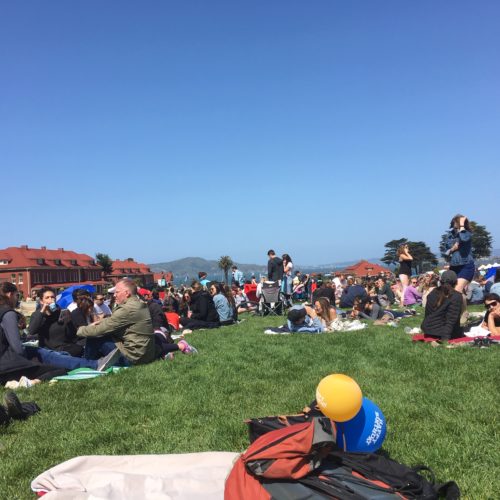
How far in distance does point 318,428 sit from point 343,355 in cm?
484

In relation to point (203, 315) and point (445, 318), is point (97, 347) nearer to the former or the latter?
point (203, 315)

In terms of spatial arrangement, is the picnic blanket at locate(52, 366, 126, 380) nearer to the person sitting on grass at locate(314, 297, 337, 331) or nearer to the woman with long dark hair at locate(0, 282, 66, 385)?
the woman with long dark hair at locate(0, 282, 66, 385)

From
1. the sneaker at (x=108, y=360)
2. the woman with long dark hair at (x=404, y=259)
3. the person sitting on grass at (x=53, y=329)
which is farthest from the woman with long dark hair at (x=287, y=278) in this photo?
the sneaker at (x=108, y=360)

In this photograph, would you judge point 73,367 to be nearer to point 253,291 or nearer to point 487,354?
point 487,354

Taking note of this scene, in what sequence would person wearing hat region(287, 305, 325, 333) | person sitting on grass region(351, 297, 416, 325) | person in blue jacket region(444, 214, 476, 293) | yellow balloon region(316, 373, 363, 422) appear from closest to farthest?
yellow balloon region(316, 373, 363, 422) → person in blue jacket region(444, 214, 476, 293) → person wearing hat region(287, 305, 325, 333) → person sitting on grass region(351, 297, 416, 325)

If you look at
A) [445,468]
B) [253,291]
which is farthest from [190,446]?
[253,291]

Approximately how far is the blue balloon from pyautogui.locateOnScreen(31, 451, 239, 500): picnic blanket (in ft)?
2.87

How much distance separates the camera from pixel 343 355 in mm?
7445

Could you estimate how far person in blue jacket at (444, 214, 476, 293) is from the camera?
9.53 meters

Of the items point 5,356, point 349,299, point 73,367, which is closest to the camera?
point 5,356

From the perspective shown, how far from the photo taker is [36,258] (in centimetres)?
8050

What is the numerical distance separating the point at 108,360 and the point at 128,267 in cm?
11148

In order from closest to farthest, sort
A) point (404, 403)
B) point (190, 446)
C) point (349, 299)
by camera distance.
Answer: point (190, 446) < point (404, 403) < point (349, 299)

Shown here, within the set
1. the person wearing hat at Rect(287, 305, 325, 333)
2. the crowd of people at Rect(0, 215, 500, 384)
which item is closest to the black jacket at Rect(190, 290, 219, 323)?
the crowd of people at Rect(0, 215, 500, 384)
